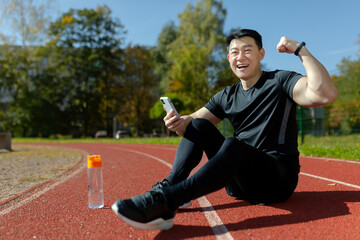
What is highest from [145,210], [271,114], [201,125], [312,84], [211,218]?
[312,84]

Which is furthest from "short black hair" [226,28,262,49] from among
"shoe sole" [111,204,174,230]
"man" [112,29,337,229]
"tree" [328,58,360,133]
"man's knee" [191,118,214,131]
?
"tree" [328,58,360,133]

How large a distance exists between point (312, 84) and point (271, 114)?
0.43 metres

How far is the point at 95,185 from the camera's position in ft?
11.0

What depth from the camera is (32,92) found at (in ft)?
108

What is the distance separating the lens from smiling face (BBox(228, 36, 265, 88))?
9.07 ft

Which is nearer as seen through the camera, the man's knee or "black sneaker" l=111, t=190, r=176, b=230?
"black sneaker" l=111, t=190, r=176, b=230

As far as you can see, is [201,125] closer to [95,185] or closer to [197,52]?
[95,185]

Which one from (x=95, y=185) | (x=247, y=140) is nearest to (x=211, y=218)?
(x=247, y=140)

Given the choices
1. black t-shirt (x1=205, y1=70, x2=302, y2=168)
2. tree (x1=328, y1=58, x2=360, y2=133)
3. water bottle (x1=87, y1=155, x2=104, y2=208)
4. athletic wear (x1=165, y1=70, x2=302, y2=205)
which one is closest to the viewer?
athletic wear (x1=165, y1=70, x2=302, y2=205)

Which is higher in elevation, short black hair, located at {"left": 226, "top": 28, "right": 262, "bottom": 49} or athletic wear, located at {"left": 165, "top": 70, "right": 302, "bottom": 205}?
short black hair, located at {"left": 226, "top": 28, "right": 262, "bottom": 49}

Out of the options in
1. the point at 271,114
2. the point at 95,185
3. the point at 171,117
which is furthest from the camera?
the point at 95,185

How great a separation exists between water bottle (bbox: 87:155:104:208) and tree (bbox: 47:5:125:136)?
3282 cm

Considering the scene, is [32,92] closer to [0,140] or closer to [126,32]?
[126,32]

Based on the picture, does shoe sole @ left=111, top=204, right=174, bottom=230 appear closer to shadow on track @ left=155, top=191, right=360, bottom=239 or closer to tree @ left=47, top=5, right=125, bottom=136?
shadow on track @ left=155, top=191, right=360, bottom=239
